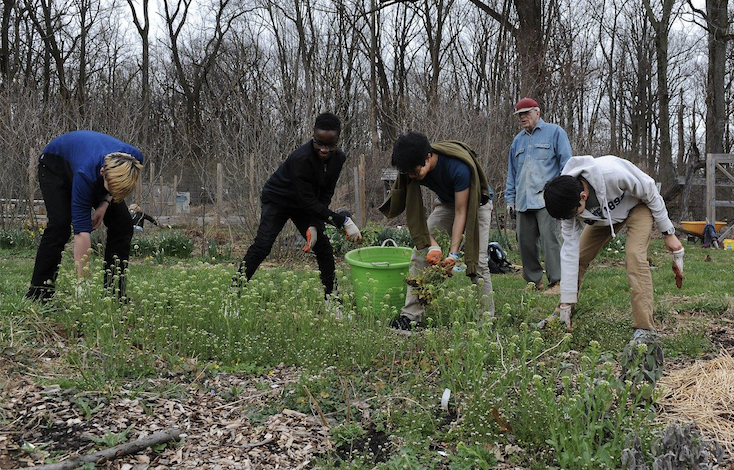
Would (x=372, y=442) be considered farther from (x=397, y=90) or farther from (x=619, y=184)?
(x=397, y=90)

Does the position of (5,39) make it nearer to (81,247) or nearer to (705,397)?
(81,247)

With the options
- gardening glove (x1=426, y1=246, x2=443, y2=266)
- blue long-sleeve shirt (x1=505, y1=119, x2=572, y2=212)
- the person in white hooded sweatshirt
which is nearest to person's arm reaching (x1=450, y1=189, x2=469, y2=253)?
gardening glove (x1=426, y1=246, x2=443, y2=266)

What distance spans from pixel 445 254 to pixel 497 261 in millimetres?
3498

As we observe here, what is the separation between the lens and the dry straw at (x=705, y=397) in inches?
109

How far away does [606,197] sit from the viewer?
363 cm

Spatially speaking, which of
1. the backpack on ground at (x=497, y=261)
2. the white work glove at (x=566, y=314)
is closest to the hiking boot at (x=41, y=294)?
the white work glove at (x=566, y=314)

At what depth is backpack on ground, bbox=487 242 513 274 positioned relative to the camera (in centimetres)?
736

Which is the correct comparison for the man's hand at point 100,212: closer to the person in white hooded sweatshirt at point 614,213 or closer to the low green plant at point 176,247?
the person in white hooded sweatshirt at point 614,213

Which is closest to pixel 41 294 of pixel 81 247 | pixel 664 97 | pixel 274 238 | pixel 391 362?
pixel 81 247

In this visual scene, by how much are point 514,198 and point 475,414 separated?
151 inches

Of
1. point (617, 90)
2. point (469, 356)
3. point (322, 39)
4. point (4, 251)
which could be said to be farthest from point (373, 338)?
point (617, 90)

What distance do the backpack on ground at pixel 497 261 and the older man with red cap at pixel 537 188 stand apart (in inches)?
56.0

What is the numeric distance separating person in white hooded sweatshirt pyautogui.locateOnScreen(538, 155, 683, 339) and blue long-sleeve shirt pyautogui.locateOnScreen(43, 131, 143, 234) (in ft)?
9.56

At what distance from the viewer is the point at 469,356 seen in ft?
9.18
